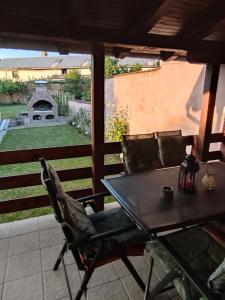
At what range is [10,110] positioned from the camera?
3117mm

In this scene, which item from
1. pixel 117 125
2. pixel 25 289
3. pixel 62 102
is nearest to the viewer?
pixel 25 289

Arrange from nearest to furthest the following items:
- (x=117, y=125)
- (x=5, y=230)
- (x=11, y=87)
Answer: (x=5, y=230), (x=11, y=87), (x=117, y=125)

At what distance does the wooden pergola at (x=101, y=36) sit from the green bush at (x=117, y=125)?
7.56 feet

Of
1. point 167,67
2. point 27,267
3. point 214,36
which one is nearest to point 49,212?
point 27,267

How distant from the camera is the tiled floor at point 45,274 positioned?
6.18ft

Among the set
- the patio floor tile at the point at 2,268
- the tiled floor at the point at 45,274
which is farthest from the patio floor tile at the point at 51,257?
the patio floor tile at the point at 2,268

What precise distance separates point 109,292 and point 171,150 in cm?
176

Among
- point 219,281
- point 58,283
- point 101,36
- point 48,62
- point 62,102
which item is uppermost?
point 101,36

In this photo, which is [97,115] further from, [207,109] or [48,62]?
[207,109]

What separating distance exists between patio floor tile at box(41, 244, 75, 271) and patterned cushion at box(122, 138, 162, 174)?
44.1 inches

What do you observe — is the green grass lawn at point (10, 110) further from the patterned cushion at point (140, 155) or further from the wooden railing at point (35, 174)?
the patterned cushion at point (140, 155)

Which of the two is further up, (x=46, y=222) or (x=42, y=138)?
(x=42, y=138)

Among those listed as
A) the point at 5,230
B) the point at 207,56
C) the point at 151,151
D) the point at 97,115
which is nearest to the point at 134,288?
the point at 151,151

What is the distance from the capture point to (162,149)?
294cm
